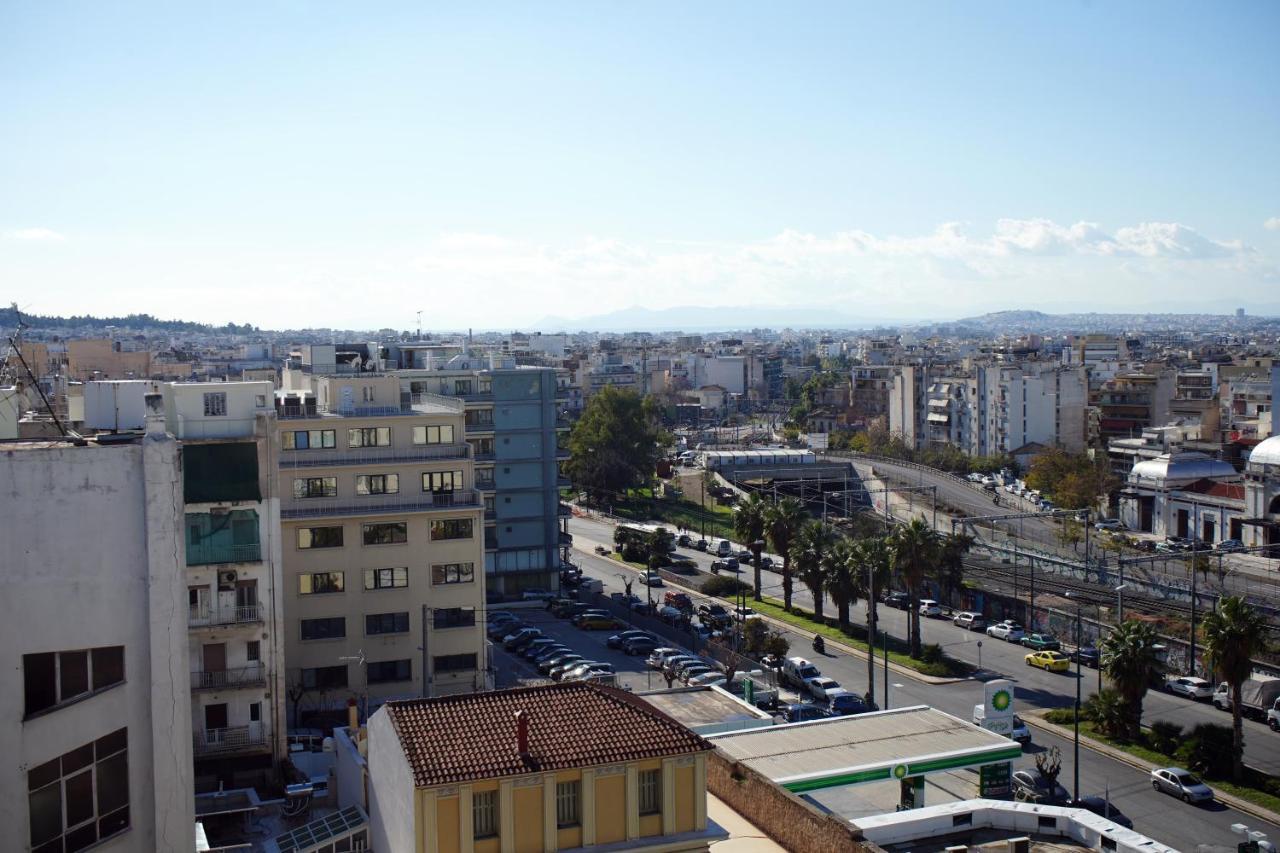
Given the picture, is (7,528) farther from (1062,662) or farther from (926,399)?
(926,399)

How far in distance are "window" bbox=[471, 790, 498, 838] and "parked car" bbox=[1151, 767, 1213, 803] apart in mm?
19771

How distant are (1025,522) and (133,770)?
63.5 meters

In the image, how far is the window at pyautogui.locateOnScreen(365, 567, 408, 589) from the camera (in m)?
32.2

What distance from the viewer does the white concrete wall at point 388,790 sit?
14.8 metres

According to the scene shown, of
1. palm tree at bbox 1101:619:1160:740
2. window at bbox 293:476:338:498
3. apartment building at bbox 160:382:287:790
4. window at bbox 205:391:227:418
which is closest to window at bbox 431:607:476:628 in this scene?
window at bbox 293:476:338:498

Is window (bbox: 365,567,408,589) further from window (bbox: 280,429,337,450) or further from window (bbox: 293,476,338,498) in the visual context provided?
window (bbox: 280,429,337,450)

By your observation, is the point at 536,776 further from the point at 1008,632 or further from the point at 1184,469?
the point at 1184,469

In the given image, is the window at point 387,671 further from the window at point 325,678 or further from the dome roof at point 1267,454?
the dome roof at point 1267,454

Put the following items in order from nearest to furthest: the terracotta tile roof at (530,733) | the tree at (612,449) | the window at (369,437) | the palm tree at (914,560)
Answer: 1. the terracotta tile roof at (530,733)
2. the window at (369,437)
3. the palm tree at (914,560)
4. the tree at (612,449)

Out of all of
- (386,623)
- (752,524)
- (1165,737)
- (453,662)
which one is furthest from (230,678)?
(752,524)

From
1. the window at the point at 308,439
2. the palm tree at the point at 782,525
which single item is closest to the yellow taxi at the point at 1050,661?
the palm tree at the point at 782,525

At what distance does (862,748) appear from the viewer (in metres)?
23.4

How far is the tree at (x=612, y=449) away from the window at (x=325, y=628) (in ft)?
143

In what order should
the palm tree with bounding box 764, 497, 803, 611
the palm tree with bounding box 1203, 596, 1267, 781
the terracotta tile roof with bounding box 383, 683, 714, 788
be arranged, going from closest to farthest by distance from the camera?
1. the terracotta tile roof with bounding box 383, 683, 714, 788
2. the palm tree with bounding box 1203, 596, 1267, 781
3. the palm tree with bounding box 764, 497, 803, 611
